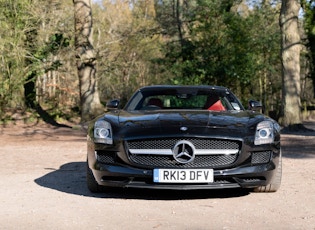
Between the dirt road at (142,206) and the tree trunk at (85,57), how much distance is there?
1300 centimetres

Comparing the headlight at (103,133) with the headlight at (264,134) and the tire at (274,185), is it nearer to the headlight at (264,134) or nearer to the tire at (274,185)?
the headlight at (264,134)

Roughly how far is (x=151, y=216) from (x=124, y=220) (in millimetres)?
300

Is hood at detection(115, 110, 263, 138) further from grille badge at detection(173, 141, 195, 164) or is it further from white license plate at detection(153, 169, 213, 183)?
white license plate at detection(153, 169, 213, 183)

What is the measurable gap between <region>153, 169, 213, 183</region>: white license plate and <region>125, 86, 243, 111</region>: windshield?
1.92 metres

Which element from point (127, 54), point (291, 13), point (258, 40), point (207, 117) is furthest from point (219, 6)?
point (207, 117)

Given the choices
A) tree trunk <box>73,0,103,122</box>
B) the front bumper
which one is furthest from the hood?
tree trunk <box>73,0,103,122</box>

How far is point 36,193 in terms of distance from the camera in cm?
675

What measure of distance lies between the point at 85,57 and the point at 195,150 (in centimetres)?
1672

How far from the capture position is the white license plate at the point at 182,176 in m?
Answer: 5.79

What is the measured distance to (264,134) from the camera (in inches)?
243

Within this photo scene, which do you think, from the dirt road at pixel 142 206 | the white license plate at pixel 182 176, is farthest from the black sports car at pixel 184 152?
the dirt road at pixel 142 206

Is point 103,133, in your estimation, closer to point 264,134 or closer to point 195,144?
point 195,144

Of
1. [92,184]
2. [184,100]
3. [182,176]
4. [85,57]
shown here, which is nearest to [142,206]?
[182,176]

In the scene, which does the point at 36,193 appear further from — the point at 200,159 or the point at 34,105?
the point at 34,105
